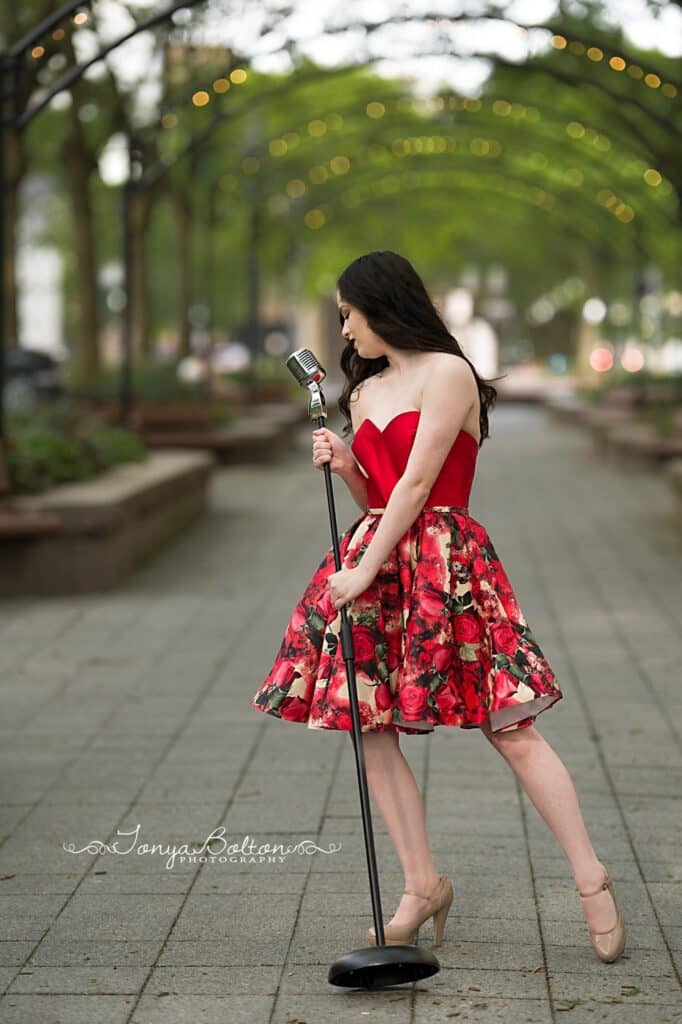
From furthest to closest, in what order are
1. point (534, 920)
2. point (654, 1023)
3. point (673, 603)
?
point (673, 603) < point (534, 920) < point (654, 1023)

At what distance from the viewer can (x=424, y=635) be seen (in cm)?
468

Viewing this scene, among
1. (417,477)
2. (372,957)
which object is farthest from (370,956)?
(417,477)

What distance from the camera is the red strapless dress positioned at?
4688 millimetres

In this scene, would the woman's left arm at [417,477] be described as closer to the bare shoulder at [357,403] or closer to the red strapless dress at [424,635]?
the red strapless dress at [424,635]

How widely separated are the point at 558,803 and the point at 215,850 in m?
1.57

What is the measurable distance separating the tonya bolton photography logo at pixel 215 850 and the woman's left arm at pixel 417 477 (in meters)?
1.51

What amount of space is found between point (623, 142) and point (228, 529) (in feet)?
32.6

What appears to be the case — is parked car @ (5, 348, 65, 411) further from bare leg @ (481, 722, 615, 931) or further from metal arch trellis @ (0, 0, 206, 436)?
bare leg @ (481, 722, 615, 931)

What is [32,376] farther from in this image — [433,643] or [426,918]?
[433,643]

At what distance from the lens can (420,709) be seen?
4.64m

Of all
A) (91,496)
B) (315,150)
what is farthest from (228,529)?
(315,150)

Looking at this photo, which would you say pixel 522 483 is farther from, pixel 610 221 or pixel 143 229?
pixel 610 221

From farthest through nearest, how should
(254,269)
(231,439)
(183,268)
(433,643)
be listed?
(254,269) < (183,268) < (231,439) < (433,643)

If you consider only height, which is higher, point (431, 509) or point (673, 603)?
point (431, 509)
